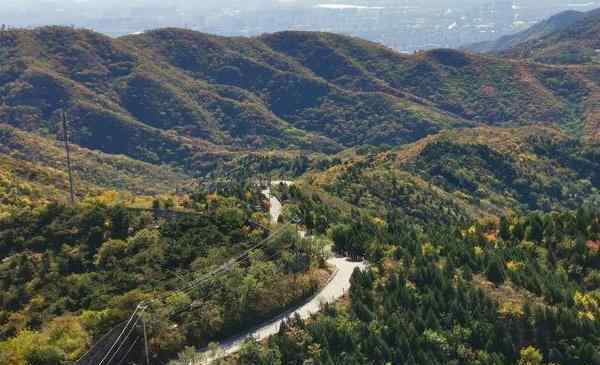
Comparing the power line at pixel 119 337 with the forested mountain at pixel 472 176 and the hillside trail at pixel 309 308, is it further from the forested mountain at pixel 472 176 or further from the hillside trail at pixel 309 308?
the forested mountain at pixel 472 176

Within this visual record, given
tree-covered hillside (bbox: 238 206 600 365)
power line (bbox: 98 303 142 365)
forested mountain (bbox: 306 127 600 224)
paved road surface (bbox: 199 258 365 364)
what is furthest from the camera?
forested mountain (bbox: 306 127 600 224)

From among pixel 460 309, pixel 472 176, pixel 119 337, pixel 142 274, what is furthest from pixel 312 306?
pixel 472 176

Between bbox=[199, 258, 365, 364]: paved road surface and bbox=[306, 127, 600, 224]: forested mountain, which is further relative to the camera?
bbox=[306, 127, 600, 224]: forested mountain

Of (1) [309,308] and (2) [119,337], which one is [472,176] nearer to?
(1) [309,308]

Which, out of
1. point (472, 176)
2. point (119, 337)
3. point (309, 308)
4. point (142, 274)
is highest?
point (119, 337)

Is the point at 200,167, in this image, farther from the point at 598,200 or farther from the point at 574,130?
the point at 574,130

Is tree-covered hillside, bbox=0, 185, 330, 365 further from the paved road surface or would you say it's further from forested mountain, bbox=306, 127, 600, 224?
forested mountain, bbox=306, 127, 600, 224

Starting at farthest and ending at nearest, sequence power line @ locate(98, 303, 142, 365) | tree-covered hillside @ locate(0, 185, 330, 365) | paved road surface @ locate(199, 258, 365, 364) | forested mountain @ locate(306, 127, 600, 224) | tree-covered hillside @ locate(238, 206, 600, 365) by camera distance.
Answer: forested mountain @ locate(306, 127, 600, 224)
paved road surface @ locate(199, 258, 365, 364)
tree-covered hillside @ locate(0, 185, 330, 365)
tree-covered hillside @ locate(238, 206, 600, 365)
power line @ locate(98, 303, 142, 365)

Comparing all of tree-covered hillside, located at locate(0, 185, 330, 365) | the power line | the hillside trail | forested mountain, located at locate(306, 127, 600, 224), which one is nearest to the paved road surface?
the hillside trail

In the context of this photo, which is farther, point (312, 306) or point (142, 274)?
→ point (142, 274)
